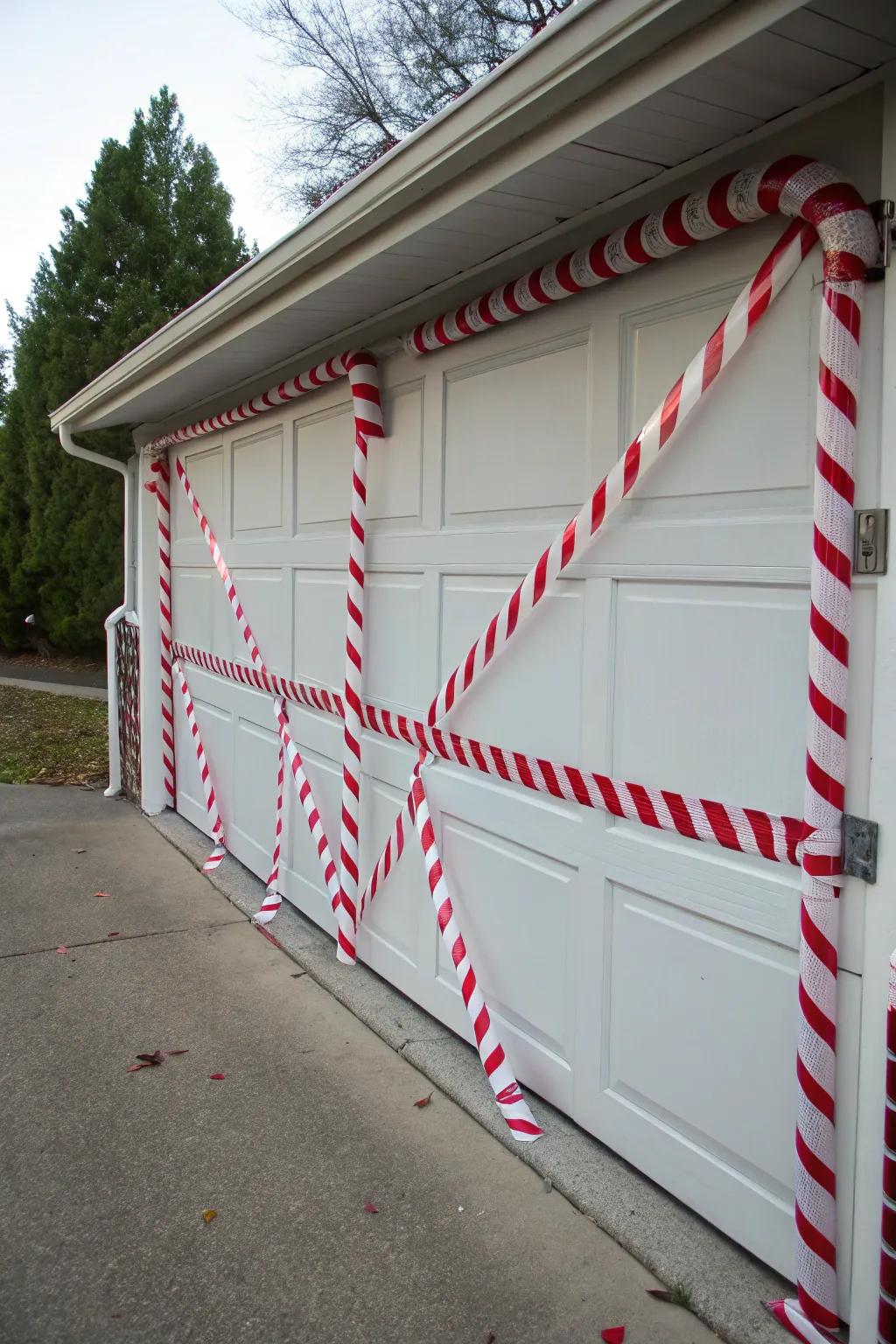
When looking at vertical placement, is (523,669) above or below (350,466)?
below

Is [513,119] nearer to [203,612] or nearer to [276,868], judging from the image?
[276,868]

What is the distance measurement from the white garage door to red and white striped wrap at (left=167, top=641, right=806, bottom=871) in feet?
0.14

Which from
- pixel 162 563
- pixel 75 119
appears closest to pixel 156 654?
pixel 162 563

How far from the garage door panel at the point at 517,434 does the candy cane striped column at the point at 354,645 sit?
0.46 m

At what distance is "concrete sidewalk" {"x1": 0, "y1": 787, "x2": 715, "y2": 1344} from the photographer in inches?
88.7

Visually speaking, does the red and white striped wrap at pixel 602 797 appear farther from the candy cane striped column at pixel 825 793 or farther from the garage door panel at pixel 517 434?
the garage door panel at pixel 517 434

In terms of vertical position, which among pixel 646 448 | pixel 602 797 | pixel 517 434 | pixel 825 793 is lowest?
pixel 602 797

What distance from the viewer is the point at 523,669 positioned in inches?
120

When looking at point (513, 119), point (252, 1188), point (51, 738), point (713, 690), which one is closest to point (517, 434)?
point (513, 119)

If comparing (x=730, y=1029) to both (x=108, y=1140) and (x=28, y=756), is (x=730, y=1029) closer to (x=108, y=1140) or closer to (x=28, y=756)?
(x=108, y=1140)

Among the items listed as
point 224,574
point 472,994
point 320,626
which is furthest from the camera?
point 224,574

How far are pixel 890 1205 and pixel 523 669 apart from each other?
66.5 inches

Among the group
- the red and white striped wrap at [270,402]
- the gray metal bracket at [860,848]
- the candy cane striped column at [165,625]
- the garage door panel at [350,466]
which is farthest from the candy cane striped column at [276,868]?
the gray metal bracket at [860,848]

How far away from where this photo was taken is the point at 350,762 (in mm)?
4031
